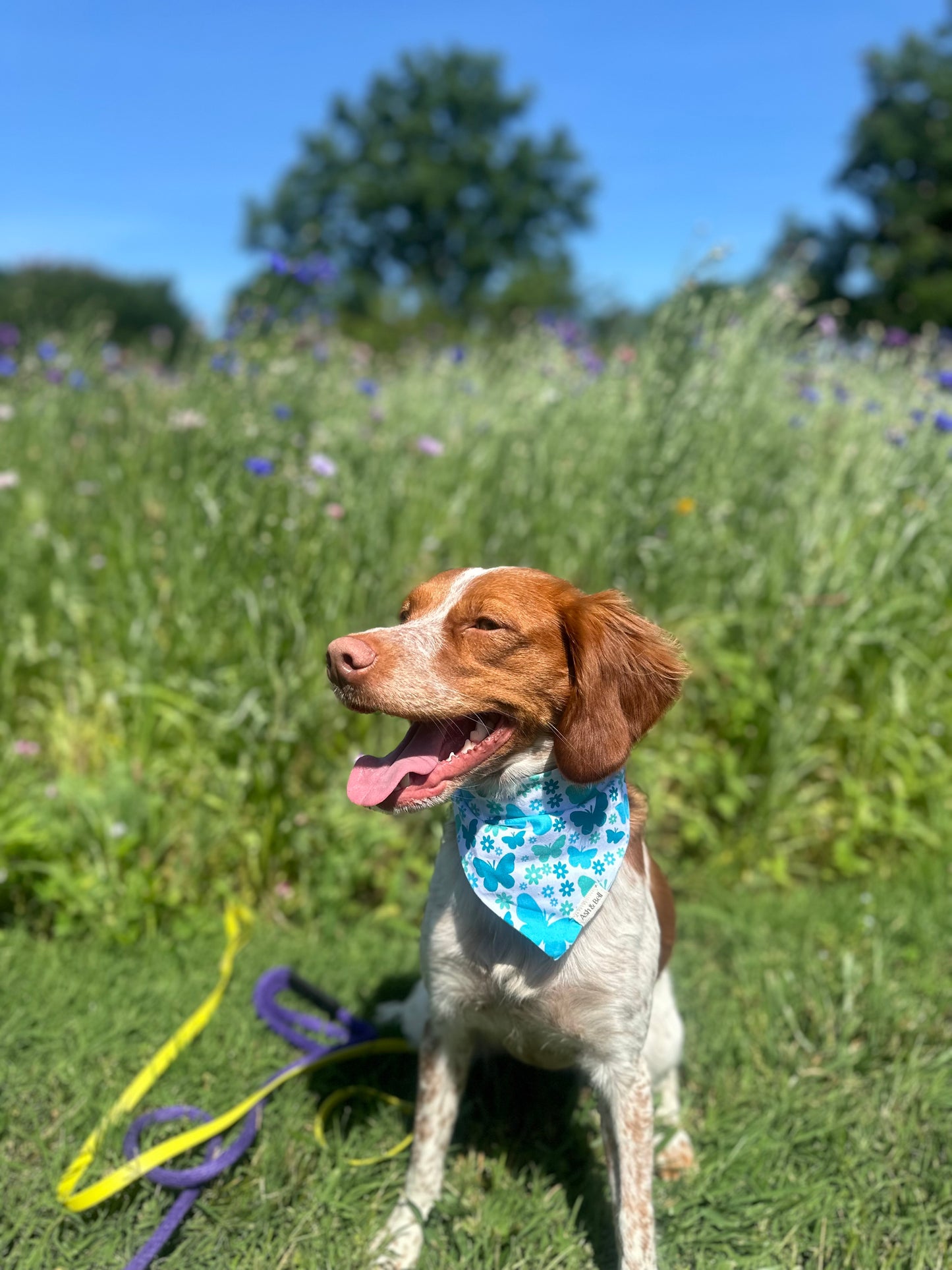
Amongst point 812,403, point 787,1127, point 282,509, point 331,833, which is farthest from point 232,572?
point 812,403

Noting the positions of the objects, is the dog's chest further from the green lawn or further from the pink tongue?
the green lawn

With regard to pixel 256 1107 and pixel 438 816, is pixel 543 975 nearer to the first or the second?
pixel 256 1107

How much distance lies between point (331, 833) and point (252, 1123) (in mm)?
1260

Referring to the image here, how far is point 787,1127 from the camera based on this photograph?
8.02 feet

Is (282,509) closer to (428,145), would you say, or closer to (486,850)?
(486,850)

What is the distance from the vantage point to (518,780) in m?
1.94

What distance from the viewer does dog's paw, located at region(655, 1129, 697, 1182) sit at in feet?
7.69

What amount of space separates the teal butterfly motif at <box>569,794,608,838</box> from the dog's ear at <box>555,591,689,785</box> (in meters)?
0.13

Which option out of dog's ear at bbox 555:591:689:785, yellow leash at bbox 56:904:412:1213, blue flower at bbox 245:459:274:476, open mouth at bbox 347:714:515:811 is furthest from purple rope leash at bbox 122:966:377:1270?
blue flower at bbox 245:459:274:476

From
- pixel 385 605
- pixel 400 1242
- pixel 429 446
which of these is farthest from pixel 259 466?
pixel 400 1242

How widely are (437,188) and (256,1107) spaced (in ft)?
158

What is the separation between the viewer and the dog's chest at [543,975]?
195 centimetres

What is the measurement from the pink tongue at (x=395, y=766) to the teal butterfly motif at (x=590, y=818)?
11.4 inches

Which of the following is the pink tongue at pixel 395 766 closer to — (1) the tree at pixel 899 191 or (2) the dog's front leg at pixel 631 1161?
(2) the dog's front leg at pixel 631 1161
